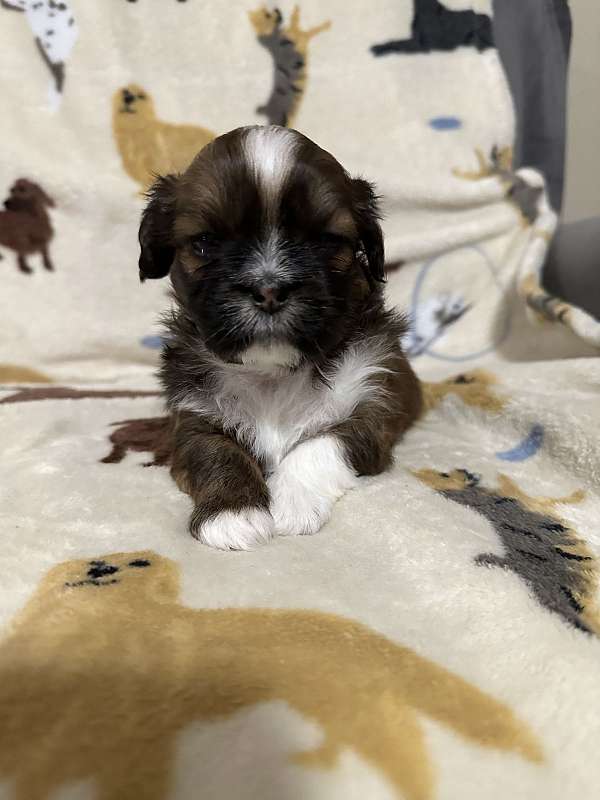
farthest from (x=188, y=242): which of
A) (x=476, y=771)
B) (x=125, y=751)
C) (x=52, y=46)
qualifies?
(x=52, y=46)

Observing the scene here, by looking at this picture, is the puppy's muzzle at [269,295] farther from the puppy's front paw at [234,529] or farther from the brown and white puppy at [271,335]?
the puppy's front paw at [234,529]

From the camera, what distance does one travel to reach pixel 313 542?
1304 mm

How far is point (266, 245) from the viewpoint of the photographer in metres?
1.39

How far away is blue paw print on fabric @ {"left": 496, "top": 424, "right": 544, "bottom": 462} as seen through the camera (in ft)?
5.87

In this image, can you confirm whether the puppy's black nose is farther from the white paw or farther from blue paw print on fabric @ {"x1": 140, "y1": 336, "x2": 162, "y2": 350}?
blue paw print on fabric @ {"x1": 140, "y1": 336, "x2": 162, "y2": 350}

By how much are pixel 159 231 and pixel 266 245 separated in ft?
1.34

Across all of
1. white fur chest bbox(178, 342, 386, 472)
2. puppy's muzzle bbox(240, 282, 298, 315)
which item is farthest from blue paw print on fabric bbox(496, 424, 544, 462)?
puppy's muzzle bbox(240, 282, 298, 315)

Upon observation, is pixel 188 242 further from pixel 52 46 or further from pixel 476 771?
pixel 52 46

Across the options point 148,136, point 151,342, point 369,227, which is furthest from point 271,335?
point 148,136

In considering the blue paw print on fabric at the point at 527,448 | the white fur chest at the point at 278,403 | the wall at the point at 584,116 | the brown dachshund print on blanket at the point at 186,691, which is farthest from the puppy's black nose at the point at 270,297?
the wall at the point at 584,116

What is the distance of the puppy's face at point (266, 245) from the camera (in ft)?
4.42

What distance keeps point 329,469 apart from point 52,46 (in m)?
2.19

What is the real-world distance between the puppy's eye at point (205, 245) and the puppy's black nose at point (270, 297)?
0.61ft

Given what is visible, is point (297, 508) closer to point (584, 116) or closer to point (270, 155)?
point (270, 155)
